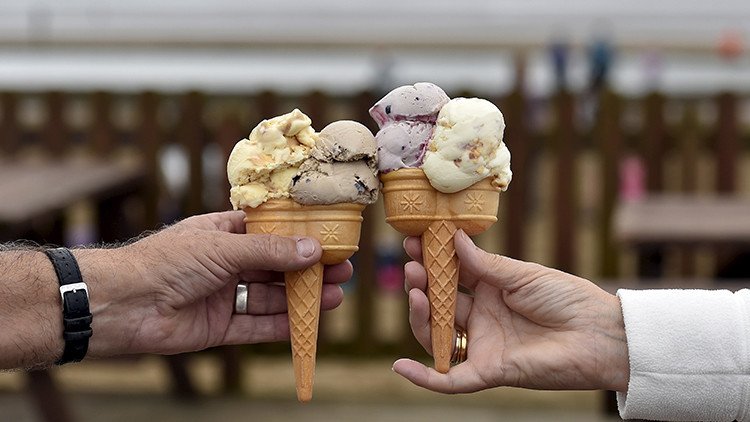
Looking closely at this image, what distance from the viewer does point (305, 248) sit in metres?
2.27

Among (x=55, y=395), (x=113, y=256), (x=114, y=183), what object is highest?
(x=113, y=256)

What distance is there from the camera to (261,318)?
254 centimetres

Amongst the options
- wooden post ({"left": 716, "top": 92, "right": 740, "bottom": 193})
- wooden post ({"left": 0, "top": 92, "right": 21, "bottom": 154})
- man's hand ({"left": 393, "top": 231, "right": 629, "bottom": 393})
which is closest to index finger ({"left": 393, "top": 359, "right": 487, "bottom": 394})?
man's hand ({"left": 393, "top": 231, "right": 629, "bottom": 393})

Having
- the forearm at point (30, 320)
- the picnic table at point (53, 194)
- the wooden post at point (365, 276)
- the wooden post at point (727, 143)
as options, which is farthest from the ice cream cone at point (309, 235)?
the wooden post at point (727, 143)

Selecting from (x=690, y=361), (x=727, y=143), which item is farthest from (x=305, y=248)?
(x=727, y=143)

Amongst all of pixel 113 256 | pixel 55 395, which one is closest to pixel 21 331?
pixel 113 256

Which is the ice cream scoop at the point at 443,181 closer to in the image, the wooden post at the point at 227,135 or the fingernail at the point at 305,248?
the fingernail at the point at 305,248

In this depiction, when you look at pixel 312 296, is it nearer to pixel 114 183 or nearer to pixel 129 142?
pixel 114 183

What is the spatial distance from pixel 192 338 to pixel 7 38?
40.6 ft

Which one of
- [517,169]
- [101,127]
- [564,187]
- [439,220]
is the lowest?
[564,187]

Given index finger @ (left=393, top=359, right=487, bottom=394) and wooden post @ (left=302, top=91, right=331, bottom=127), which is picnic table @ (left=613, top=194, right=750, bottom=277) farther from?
index finger @ (left=393, top=359, right=487, bottom=394)

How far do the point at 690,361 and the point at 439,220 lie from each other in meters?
0.60

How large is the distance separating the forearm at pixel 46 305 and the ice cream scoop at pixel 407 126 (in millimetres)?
627

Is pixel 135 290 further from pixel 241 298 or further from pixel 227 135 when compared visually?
pixel 227 135
